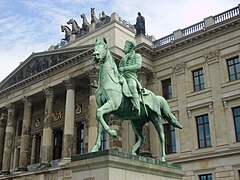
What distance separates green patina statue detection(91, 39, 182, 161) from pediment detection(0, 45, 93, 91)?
22212 mm

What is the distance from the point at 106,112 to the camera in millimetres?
10055

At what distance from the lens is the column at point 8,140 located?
38291 mm

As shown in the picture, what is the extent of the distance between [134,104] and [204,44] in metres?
23.1

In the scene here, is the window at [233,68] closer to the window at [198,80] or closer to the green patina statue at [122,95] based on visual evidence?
the window at [198,80]

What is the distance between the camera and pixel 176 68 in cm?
3356

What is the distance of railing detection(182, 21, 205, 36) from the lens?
3302 centimetres

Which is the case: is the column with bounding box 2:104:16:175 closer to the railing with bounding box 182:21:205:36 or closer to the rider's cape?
the railing with bounding box 182:21:205:36

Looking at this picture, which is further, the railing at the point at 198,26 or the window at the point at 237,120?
the railing at the point at 198,26

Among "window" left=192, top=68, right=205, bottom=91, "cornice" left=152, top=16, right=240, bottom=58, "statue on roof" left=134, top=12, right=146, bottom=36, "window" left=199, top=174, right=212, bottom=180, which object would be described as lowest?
"window" left=199, top=174, right=212, bottom=180

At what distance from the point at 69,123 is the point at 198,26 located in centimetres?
1584

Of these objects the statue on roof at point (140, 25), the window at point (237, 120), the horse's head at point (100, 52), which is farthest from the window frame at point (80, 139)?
the horse's head at point (100, 52)

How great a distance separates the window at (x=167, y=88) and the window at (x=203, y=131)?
428 centimetres

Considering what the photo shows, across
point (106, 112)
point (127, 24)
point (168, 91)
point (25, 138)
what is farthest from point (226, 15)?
point (106, 112)

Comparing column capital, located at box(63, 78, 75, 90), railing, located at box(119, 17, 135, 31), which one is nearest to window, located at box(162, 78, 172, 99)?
railing, located at box(119, 17, 135, 31)
